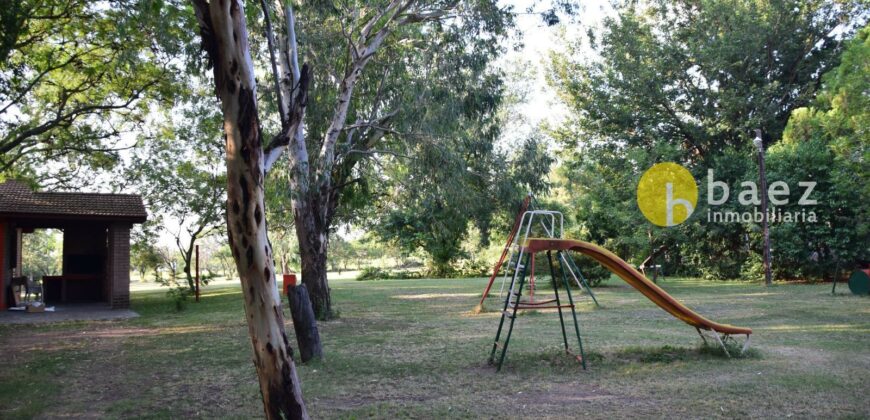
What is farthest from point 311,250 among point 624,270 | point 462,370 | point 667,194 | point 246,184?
point 667,194

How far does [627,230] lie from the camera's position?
2395cm

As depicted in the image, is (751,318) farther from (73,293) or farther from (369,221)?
(369,221)

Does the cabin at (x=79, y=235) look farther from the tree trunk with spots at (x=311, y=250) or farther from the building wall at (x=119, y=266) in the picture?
the tree trunk with spots at (x=311, y=250)

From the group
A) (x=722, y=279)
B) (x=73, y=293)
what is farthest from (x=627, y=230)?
(x=73, y=293)

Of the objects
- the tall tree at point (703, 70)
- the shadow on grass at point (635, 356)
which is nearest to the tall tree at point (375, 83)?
the shadow on grass at point (635, 356)

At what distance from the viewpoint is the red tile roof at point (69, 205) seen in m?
15.8

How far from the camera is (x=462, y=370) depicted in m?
7.60

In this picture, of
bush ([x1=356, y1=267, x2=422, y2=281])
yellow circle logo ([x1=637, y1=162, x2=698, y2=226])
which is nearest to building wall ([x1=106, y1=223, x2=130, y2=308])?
bush ([x1=356, y1=267, x2=422, y2=281])

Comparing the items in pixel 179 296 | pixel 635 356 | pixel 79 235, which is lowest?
pixel 635 356

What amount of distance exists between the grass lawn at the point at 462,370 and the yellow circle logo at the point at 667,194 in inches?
391

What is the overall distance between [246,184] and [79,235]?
1783cm

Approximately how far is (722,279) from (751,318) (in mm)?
13627

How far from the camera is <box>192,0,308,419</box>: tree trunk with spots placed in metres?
4.37

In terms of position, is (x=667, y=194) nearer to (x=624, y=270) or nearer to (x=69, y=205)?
(x=624, y=270)
